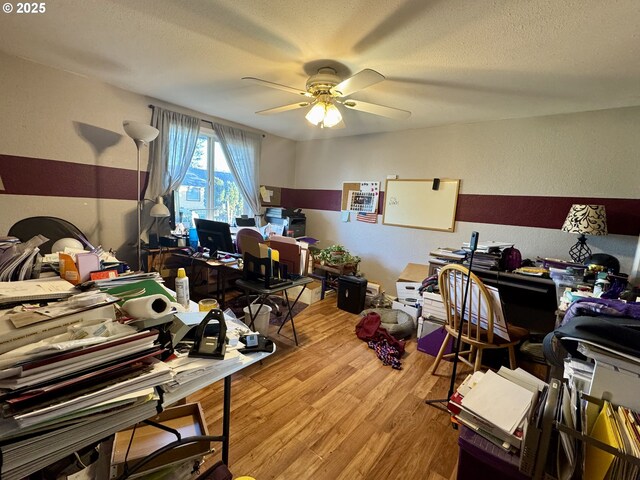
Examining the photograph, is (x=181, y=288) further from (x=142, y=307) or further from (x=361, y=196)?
(x=361, y=196)

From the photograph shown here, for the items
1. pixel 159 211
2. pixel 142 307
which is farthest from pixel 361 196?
pixel 142 307

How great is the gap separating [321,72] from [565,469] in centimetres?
251

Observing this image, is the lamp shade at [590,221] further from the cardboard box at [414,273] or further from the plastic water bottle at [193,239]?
the plastic water bottle at [193,239]

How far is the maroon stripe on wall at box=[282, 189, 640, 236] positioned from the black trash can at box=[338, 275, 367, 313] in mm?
1467

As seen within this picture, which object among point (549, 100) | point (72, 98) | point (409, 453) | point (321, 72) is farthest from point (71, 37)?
point (549, 100)

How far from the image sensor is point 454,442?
5.51ft

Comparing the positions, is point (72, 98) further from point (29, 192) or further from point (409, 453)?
point (409, 453)

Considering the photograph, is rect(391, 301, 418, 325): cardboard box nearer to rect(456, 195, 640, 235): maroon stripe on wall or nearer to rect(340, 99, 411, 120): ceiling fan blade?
rect(456, 195, 640, 235): maroon stripe on wall

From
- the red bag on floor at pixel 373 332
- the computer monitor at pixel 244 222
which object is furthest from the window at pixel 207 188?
the red bag on floor at pixel 373 332

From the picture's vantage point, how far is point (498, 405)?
121 cm

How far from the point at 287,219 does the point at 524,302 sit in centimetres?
308

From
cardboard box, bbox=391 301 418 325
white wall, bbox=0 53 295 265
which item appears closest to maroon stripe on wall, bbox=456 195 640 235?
cardboard box, bbox=391 301 418 325

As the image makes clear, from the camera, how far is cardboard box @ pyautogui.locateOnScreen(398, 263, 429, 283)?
334 cm

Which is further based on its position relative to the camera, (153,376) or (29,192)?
(29,192)
